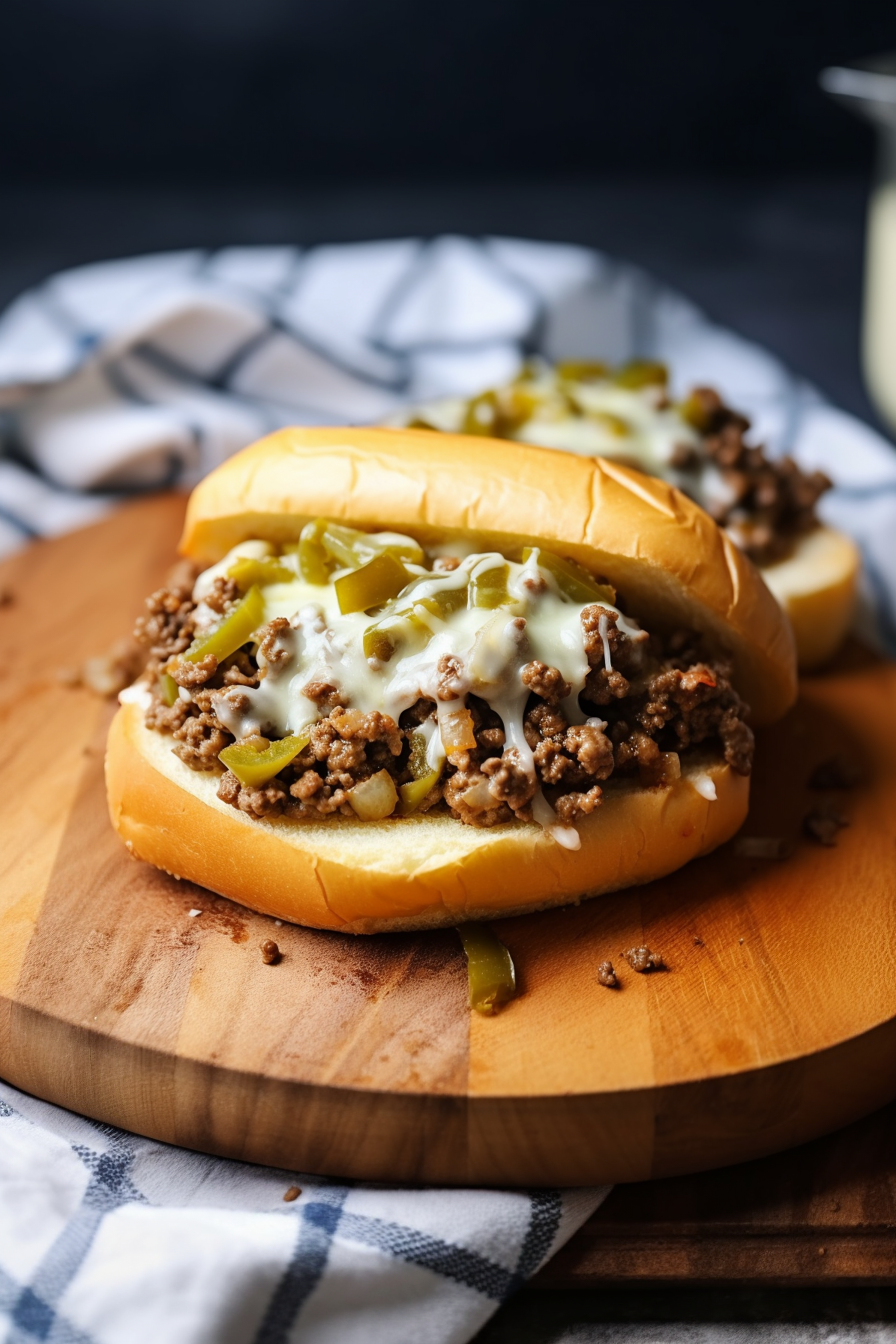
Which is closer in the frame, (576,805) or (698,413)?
→ (576,805)

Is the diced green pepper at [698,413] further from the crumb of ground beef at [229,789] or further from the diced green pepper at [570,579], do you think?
the crumb of ground beef at [229,789]

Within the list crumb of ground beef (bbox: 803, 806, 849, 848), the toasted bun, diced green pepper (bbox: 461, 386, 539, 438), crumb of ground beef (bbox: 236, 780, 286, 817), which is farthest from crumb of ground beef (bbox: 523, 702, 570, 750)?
diced green pepper (bbox: 461, 386, 539, 438)

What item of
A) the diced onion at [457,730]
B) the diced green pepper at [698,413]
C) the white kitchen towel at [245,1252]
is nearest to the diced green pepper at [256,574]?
the diced onion at [457,730]

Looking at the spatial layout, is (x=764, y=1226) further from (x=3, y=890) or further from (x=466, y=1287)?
(x=3, y=890)

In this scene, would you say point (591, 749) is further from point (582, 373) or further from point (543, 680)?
point (582, 373)

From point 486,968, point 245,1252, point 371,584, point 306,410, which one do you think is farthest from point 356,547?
point 306,410

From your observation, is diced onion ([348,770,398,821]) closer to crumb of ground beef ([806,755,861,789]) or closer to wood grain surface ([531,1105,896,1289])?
wood grain surface ([531,1105,896,1289])

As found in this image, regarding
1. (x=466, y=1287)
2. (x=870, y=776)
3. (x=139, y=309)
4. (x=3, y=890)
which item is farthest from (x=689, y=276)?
(x=466, y=1287)
